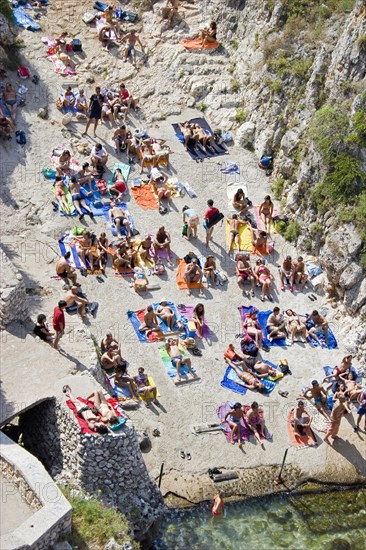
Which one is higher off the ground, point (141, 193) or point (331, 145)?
point (331, 145)

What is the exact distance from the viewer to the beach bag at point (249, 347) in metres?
25.3

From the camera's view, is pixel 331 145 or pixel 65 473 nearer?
pixel 65 473

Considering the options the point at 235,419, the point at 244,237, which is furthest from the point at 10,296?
the point at 244,237

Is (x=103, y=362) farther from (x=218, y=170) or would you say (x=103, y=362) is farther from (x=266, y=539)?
(x=218, y=170)

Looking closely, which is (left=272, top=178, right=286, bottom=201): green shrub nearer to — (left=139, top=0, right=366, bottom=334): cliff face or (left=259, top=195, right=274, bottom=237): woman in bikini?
(left=139, top=0, right=366, bottom=334): cliff face

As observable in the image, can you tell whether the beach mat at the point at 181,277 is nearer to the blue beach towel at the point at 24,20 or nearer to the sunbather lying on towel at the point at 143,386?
the sunbather lying on towel at the point at 143,386

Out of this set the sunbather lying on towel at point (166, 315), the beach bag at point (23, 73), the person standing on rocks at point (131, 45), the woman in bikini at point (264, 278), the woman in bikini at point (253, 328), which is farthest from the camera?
the person standing on rocks at point (131, 45)

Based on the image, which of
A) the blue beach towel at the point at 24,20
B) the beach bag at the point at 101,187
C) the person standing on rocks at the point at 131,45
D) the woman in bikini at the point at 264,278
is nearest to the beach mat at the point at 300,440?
the woman in bikini at the point at 264,278

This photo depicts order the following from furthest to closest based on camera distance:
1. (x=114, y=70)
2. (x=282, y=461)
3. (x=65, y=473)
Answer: (x=114, y=70) → (x=282, y=461) → (x=65, y=473)

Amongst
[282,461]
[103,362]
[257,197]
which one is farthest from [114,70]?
[282,461]

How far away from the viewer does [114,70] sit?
34.3 meters

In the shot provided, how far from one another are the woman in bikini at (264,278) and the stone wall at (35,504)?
10884 mm

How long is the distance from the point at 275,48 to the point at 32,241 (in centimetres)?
1182

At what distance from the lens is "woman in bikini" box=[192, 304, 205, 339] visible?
25.6 m
